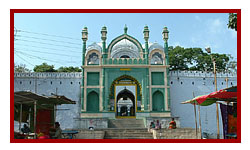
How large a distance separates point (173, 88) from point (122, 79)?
455cm

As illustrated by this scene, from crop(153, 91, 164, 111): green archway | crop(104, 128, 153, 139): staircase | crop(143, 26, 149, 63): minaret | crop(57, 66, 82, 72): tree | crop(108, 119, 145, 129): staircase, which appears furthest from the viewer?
crop(57, 66, 82, 72): tree

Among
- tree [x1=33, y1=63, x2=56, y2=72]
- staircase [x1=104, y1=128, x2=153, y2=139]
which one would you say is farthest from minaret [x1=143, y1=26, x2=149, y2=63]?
tree [x1=33, y1=63, x2=56, y2=72]

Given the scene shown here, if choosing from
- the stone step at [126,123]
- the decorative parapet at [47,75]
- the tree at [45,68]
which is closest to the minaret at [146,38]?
the stone step at [126,123]

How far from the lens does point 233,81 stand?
70.7ft

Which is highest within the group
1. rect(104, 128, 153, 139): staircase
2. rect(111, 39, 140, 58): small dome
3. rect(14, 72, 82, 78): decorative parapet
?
rect(111, 39, 140, 58): small dome

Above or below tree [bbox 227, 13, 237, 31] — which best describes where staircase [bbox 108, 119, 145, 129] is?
below

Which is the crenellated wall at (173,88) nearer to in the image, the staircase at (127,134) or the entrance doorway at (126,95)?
the entrance doorway at (126,95)

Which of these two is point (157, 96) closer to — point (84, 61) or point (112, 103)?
point (112, 103)

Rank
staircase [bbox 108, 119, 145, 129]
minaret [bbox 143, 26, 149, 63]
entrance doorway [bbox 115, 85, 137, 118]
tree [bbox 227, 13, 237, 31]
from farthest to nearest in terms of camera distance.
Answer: entrance doorway [bbox 115, 85, 137, 118]
minaret [bbox 143, 26, 149, 63]
staircase [bbox 108, 119, 145, 129]
tree [bbox 227, 13, 237, 31]

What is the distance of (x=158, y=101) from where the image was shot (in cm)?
1853

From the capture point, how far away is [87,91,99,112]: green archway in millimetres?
18219

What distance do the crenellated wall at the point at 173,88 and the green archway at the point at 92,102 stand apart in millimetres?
2366

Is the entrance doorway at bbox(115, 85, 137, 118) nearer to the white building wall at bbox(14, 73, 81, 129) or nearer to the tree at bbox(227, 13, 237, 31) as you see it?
the white building wall at bbox(14, 73, 81, 129)

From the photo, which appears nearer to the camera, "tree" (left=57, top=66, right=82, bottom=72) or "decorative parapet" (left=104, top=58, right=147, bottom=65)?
"decorative parapet" (left=104, top=58, right=147, bottom=65)
